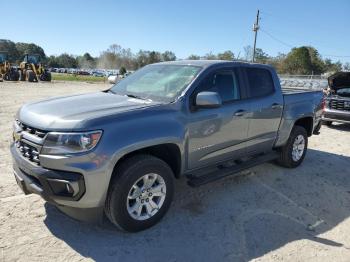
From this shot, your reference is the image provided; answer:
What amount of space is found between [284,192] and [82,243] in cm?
308

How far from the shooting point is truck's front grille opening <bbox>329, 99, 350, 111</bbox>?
10.5m

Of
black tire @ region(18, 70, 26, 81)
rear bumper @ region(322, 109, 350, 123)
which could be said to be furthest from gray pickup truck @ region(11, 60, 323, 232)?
black tire @ region(18, 70, 26, 81)

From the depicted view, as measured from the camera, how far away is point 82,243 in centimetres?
348

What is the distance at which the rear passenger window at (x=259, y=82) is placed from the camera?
5090 mm

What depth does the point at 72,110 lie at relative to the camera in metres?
3.55

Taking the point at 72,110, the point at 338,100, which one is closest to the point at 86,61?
the point at 338,100

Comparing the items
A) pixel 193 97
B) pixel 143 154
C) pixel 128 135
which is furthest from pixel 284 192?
pixel 128 135

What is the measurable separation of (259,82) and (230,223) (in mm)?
2310

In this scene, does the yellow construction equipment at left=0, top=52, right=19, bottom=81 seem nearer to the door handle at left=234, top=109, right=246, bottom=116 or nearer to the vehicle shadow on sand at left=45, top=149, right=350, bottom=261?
the vehicle shadow on sand at left=45, top=149, right=350, bottom=261

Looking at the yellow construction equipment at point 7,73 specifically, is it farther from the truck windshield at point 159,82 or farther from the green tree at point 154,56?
the green tree at point 154,56

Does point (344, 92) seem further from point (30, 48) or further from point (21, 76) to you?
point (30, 48)

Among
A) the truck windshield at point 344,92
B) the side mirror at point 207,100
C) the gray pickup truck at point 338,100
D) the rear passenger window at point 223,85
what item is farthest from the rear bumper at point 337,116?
the side mirror at point 207,100

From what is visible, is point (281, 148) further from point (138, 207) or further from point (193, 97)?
point (138, 207)

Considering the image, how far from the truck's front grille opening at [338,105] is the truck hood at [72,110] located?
8489mm
